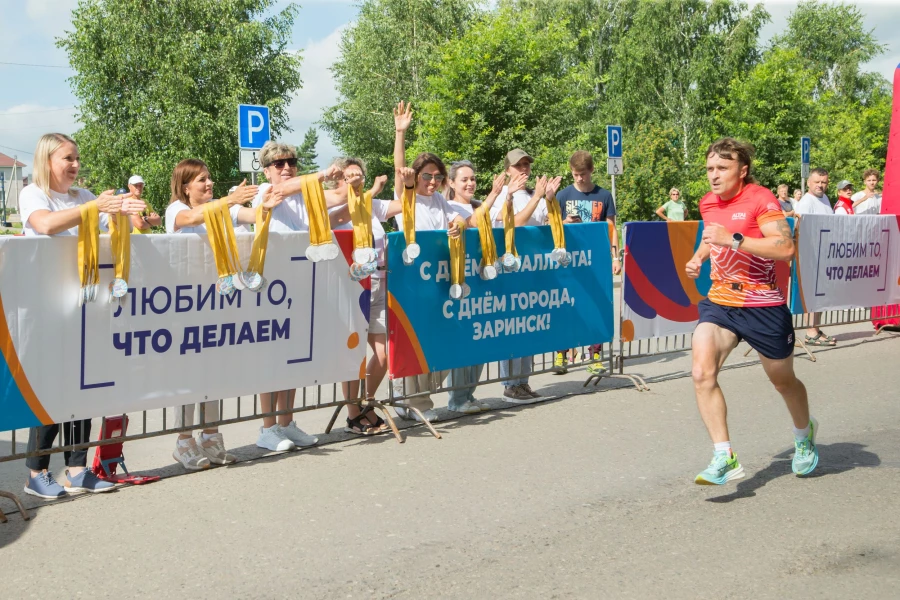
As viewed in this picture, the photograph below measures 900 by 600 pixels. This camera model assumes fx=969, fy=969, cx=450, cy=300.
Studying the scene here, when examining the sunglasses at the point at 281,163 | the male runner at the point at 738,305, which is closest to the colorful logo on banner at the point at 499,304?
the sunglasses at the point at 281,163

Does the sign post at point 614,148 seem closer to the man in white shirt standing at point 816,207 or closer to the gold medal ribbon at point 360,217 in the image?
the man in white shirt standing at point 816,207

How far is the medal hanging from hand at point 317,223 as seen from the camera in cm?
671

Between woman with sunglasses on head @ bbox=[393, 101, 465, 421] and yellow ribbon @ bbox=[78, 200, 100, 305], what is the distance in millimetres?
2574

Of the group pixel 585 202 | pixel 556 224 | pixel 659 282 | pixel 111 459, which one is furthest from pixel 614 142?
pixel 111 459

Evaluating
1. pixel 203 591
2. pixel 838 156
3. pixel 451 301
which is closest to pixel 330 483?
pixel 203 591

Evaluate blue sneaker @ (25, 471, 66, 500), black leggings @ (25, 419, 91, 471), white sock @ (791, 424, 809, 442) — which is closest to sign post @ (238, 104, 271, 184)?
black leggings @ (25, 419, 91, 471)

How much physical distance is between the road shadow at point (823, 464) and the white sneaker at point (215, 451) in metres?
3.12

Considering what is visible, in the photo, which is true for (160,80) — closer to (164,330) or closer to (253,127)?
(253,127)

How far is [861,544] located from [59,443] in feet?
15.1

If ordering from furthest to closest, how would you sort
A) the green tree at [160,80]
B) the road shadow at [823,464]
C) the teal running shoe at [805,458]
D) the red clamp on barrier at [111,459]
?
the green tree at [160,80], the red clamp on barrier at [111,459], the teal running shoe at [805,458], the road shadow at [823,464]

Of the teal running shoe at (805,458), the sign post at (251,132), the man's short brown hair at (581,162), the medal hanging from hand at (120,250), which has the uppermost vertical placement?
the sign post at (251,132)

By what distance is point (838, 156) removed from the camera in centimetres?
5378

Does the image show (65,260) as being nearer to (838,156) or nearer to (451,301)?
(451,301)

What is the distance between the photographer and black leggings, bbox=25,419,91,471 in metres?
5.75
